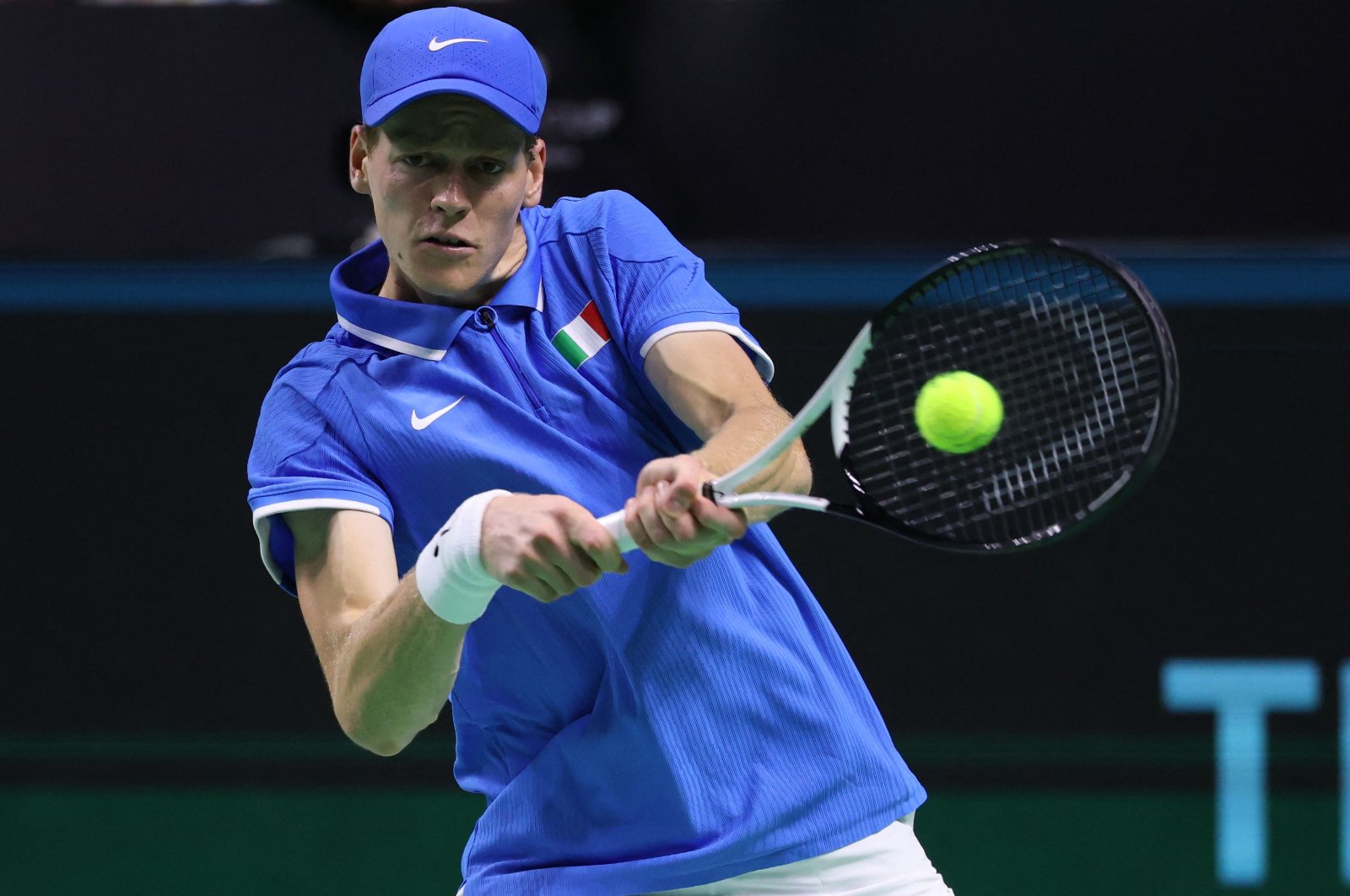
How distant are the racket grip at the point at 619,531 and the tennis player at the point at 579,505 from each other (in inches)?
7.2

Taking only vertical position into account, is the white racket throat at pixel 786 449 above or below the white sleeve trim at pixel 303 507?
above

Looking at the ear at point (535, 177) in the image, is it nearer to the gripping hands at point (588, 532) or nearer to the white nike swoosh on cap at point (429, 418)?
the white nike swoosh on cap at point (429, 418)

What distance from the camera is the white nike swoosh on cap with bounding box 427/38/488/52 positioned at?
2037 millimetres

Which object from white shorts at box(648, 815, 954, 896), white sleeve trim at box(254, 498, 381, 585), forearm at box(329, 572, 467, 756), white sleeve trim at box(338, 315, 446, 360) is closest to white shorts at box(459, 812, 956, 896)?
white shorts at box(648, 815, 954, 896)

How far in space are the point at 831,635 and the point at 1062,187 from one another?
7.00ft

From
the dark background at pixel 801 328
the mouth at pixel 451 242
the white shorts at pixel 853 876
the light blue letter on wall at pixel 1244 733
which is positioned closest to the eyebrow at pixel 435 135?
the mouth at pixel 451 242

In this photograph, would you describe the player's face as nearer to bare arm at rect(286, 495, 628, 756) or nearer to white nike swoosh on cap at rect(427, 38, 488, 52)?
white nike swoosh on cap at rect(427, 38, 488, 52)

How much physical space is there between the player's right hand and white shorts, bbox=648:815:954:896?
457mm

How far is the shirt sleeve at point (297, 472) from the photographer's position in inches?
79.1

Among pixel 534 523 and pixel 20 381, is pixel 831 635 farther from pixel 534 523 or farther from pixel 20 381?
pixel 20 381

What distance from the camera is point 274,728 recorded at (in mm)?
4102

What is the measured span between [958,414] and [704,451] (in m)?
0.29

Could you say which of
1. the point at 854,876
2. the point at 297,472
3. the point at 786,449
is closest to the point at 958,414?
the point at 786,449

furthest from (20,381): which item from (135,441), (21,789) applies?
(21,789)
